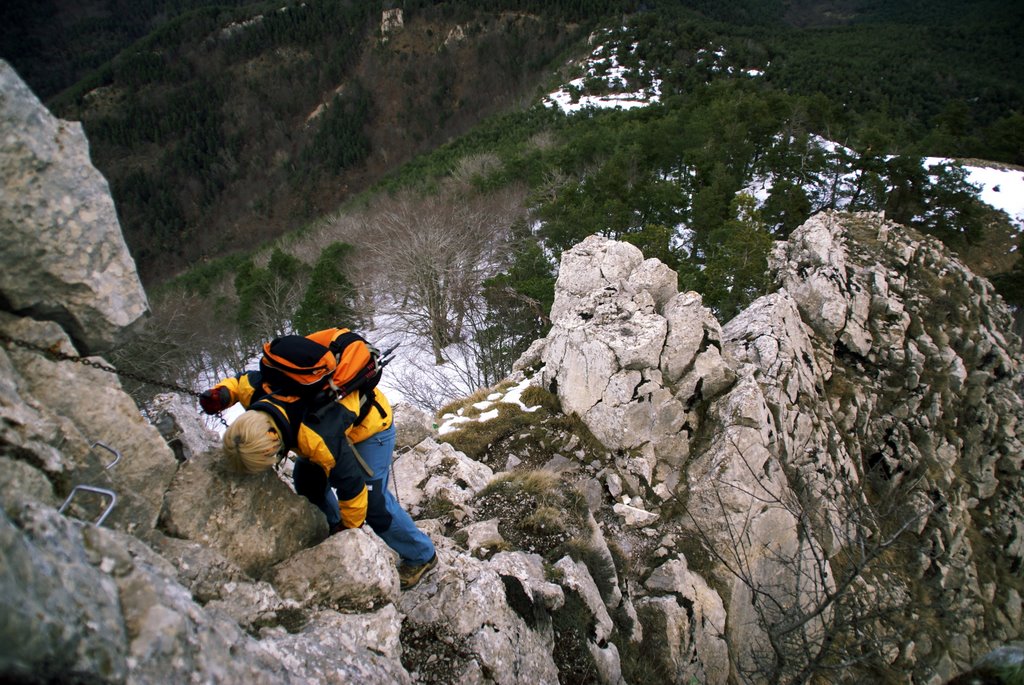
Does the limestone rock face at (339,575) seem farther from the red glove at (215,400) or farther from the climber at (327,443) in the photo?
the red glove at (215,400)

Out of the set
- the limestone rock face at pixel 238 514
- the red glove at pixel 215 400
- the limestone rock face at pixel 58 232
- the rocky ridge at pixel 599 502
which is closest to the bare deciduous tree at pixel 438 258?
the rocky ridge at pixel 599 502

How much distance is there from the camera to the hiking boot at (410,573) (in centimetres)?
429

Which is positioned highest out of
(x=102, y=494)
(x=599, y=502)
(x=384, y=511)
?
(x=102, y=494)

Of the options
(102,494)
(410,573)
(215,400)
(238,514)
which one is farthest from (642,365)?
(102,494)

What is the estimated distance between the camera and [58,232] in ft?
9.58

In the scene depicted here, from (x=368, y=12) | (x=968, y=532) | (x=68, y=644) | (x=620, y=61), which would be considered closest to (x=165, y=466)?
(x=68, y=644)

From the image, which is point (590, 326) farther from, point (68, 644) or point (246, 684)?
point (68, 644)

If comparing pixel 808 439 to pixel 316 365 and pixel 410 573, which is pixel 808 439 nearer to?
pixel 410 573

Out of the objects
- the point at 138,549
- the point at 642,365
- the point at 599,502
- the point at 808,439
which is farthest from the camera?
the point at 808,439

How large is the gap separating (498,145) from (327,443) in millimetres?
36596

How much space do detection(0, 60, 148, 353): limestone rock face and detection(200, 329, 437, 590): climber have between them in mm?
808

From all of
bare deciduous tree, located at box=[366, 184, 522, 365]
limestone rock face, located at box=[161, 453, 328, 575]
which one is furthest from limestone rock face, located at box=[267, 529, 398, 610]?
bare deciduous tree, located at box=[366, 184, 522, 365]

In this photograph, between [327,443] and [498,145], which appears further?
[498,145]

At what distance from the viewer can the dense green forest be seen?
Result: 71.7 ft
